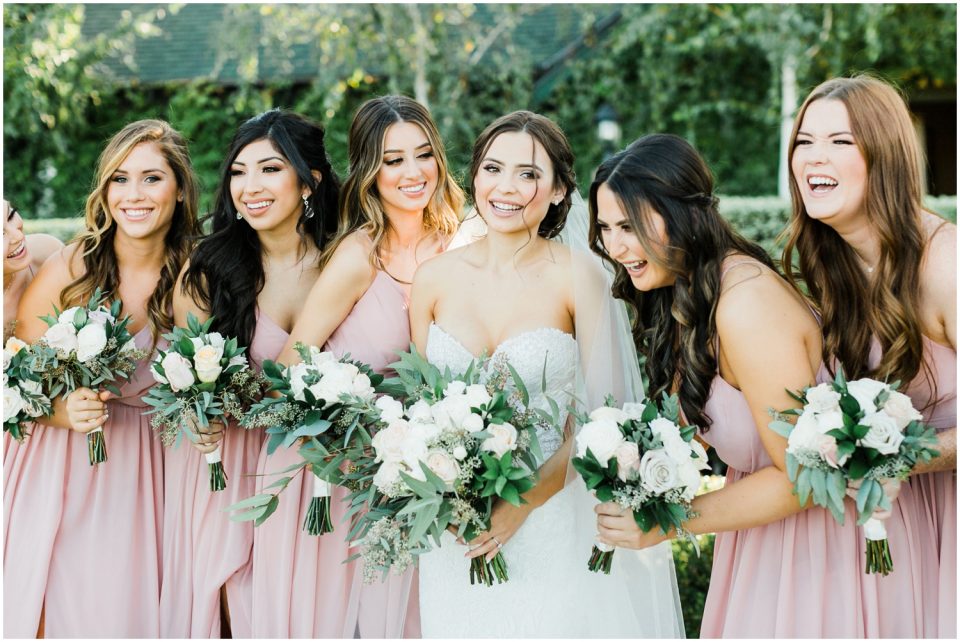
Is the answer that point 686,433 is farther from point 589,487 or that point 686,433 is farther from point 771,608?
point 771,608

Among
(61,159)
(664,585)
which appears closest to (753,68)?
(61,159)

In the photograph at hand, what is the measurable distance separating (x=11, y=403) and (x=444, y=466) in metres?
2.04

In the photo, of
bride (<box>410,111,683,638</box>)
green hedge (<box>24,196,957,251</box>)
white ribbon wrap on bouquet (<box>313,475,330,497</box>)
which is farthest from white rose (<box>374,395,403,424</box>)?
green hedge (<box>24,196,957,251</box>)

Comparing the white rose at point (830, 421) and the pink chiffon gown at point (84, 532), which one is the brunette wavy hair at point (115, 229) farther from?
the white rose at point (830, 421)

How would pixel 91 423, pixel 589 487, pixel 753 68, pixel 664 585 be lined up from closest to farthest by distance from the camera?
pixel 589 487 → pixel 664 585 → pixel 91 423 → pixel 753 68

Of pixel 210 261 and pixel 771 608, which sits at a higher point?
pixel 210 261

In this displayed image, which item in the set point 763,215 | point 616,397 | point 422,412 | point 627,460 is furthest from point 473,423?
point 763,215

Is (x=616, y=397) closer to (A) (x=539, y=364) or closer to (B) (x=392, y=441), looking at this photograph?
(A) (x=539, y=364)

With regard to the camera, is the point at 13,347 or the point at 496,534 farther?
the point at 13,347

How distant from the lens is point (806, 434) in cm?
273

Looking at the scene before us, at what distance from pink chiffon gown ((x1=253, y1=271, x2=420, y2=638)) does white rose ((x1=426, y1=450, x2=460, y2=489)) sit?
1052 mm

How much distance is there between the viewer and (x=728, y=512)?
3082 mm

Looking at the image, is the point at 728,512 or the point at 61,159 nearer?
the point at 728,512

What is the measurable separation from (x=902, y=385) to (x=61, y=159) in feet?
46.2
